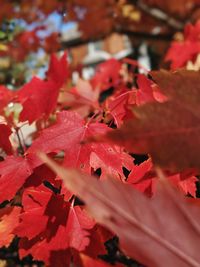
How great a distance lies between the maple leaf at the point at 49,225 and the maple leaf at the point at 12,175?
0.09 ft

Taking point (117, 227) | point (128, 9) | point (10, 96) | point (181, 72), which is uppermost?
point (128, 9)

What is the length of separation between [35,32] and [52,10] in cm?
48

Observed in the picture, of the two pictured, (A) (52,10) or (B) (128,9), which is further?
(B) (128,9)

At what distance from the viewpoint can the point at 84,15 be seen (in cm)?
651

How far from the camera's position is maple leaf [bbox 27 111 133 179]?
772 mm

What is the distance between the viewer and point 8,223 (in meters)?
0.83

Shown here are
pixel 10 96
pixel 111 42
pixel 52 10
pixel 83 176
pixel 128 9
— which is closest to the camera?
pixel 83 176

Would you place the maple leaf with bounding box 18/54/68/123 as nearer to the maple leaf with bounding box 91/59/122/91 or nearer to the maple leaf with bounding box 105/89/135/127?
the maple leaf with bounding box 105/89/135/127

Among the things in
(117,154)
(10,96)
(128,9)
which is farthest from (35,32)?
(117,154)

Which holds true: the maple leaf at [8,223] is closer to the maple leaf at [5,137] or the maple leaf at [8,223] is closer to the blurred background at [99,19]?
the maple leaf at [5,137]

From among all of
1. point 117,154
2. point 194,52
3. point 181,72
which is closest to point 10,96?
point 117,154

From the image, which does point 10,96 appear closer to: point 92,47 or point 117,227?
point 117,227

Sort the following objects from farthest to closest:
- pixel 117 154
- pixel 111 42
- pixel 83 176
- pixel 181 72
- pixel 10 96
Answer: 1. pixel 111 42
2. pixel 10 96
3. pixel 117 154
4. pixel 181 72
5. pixel 83 176

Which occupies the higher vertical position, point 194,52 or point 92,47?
point 92,47
